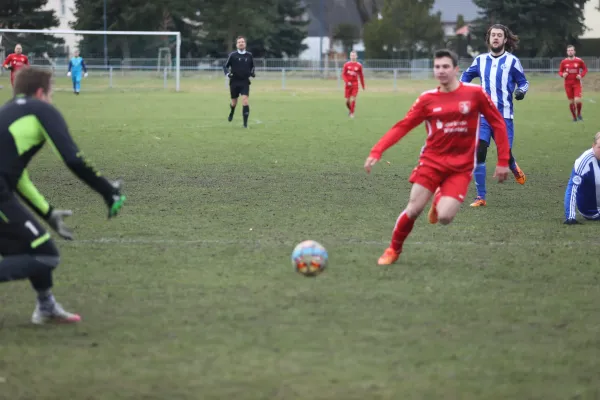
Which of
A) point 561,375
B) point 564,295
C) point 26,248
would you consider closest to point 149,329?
point 26,248

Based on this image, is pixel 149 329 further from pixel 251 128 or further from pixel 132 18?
pixel 132 18

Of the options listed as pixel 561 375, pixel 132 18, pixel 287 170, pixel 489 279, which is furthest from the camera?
pixel 132 18

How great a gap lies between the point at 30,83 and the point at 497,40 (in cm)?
646

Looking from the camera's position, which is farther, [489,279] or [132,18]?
[132,18]

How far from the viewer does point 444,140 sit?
6941 mm

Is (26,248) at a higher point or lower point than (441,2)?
lower

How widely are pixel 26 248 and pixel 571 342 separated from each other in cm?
313

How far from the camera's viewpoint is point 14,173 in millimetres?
5094

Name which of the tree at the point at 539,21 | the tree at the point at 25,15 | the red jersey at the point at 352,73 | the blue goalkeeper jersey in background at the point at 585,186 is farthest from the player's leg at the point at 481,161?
the tree at the point at 25,15

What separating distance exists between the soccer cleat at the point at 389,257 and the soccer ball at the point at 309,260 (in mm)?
790

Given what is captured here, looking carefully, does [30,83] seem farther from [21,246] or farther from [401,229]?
[401,229]

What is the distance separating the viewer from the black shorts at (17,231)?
16.5 ft

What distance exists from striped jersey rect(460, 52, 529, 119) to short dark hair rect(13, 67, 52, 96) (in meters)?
6.26

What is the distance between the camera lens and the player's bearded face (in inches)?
401
